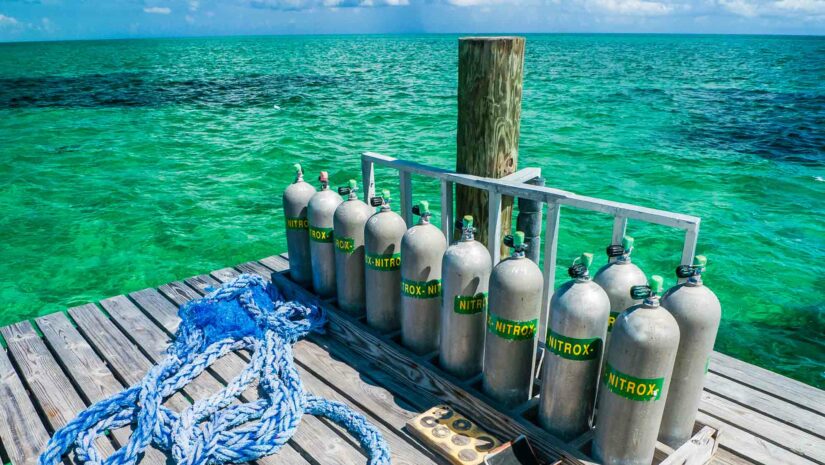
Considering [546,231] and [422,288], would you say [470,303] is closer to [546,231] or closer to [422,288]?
[422,288]

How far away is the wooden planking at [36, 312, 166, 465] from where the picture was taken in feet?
11.6

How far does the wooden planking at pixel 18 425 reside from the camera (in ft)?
11.2

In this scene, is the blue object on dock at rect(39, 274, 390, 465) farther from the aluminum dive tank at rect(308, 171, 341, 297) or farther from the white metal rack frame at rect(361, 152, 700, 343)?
the white metal rack frame at rect(361, 152, 700, 343)

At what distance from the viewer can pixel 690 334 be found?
2752mm

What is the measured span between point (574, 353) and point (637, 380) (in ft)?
1.12

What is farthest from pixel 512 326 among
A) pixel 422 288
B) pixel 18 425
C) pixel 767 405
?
pixel 18 425

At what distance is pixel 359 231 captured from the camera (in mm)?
4148

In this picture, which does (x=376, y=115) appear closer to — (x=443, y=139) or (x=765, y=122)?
(x=443, y=139)

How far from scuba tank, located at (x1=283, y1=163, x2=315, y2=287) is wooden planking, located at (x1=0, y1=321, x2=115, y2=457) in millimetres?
1968

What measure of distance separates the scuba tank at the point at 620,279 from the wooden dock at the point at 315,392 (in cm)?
89

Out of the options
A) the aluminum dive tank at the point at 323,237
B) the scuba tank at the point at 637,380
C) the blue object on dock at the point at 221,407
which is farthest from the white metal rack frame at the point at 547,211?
the blue object on dock at the point at 221,407

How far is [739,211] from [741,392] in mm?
10366

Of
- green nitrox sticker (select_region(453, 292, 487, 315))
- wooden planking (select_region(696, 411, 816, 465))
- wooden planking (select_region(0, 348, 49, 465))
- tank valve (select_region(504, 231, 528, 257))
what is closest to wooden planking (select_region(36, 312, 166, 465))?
wooden planking (select_region(0, 348, 49, 465))

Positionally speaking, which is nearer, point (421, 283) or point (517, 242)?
point (517, 242)
